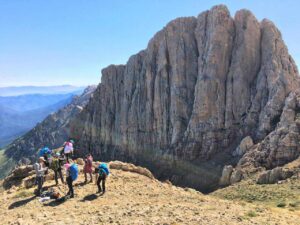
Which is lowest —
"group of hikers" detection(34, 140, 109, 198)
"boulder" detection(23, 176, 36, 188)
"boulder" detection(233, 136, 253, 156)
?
"boulder" detection(233, 136, 253, 156)

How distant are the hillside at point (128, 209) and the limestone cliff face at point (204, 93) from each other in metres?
43.8

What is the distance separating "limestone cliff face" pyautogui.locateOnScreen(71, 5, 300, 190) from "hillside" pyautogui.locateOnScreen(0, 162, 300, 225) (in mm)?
43831

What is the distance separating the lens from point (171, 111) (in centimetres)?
9525

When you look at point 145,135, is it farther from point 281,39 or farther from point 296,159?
point 296,159

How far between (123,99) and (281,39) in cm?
5097

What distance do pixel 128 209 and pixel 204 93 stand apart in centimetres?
6414

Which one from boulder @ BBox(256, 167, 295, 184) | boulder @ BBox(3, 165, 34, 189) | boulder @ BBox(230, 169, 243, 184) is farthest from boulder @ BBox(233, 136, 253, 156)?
boulder @ BBox(3, 165, 34, 189)

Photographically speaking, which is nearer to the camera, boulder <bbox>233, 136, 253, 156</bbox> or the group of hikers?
the group of hikers

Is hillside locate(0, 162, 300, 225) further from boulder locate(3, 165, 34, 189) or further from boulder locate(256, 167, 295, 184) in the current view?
boulder locate(256, 167, 295, 184)

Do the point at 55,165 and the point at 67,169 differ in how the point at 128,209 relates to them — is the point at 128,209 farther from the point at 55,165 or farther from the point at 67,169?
the point at 55,165

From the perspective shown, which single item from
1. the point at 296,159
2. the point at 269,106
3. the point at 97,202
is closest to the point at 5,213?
the point at 97,202

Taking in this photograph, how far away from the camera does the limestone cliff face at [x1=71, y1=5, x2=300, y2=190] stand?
77.8 m

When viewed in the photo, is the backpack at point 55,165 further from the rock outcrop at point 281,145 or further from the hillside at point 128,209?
the rock outcrop at point 281,145

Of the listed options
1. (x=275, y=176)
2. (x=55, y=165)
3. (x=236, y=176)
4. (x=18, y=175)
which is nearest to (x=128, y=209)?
(x=55, y=165)
